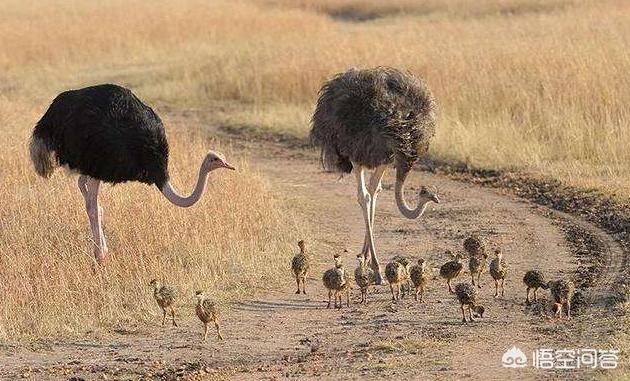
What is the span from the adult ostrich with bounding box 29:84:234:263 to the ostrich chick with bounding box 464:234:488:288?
214cm

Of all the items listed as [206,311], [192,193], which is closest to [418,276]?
[206,311]

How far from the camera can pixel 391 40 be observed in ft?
68.6

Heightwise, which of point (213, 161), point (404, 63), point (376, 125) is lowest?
point (213, 161)

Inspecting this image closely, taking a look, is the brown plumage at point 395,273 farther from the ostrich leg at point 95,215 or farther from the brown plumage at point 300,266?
the ostrich leg at point 95,215

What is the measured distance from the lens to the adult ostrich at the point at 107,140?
969 cm

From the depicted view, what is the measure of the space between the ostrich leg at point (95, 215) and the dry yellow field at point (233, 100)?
15cm

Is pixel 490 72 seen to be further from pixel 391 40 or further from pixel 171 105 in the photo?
pixel 171 105

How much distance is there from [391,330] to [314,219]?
3.84 metres

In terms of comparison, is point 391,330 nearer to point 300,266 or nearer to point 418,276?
point 418,276

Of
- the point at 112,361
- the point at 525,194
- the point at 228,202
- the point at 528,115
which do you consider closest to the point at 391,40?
the point at 528,115

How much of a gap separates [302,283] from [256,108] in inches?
385

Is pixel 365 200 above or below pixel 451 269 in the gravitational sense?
above

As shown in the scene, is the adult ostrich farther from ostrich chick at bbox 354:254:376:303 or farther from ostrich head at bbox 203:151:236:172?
ostrich chick at bbox 354:254:376:303

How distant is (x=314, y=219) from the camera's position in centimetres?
1182
